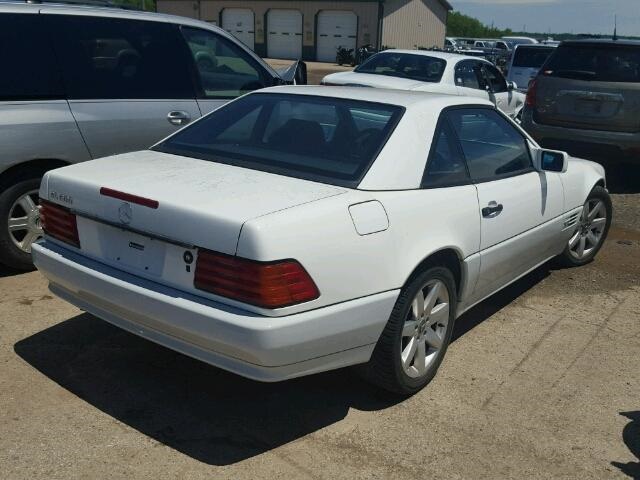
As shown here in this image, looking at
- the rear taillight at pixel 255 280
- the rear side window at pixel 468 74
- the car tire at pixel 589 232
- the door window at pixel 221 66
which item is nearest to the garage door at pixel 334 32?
the rear side window at pixel 468 74

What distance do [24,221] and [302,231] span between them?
295 cm

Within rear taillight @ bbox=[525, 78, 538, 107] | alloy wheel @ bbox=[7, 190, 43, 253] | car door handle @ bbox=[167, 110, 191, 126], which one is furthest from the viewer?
rear taillight @ bbox=[525, 78, 538, 107]

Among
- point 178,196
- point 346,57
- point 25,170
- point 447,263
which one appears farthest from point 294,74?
point 346,57

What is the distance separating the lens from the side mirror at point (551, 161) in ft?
15.3

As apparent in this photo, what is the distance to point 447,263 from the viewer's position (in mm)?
3801

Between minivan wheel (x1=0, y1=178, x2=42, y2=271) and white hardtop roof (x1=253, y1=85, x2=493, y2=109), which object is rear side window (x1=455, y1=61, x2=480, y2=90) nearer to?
white hardtop roof (x1=253, y1=85, x2=493, y2=109)

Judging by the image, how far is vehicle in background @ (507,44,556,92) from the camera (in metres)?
16.6

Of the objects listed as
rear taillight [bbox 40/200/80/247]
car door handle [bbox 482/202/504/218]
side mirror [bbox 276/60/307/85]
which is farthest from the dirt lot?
side mirror [bbox 276/60/307/85]

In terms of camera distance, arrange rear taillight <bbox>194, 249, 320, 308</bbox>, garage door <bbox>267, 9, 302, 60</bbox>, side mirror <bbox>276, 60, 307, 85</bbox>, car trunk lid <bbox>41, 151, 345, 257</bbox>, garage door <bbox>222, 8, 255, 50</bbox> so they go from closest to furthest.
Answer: rear taillight <bbox>194, 249, 320, 308</bbox>
car trunk lid <bbox>41, 151, 345, 257</bbox>
side mirror <bbox>276, 60, 307, 85</bbox>
garage door <bbox>267, 9, 302, 60</bbox>
garage door <bbox>222, 8, 255, 50</bbox>

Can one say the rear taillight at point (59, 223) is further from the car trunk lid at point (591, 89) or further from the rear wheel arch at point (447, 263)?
the car trunk lid at point (591, 89)

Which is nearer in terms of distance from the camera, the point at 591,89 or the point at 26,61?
the point at 26,61

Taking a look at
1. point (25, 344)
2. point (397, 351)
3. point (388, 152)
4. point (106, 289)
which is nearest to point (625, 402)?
point (397, 351)

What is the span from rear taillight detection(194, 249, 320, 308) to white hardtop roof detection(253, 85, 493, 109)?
1416 mm

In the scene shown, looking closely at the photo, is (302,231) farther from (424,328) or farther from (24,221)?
(24,221)
